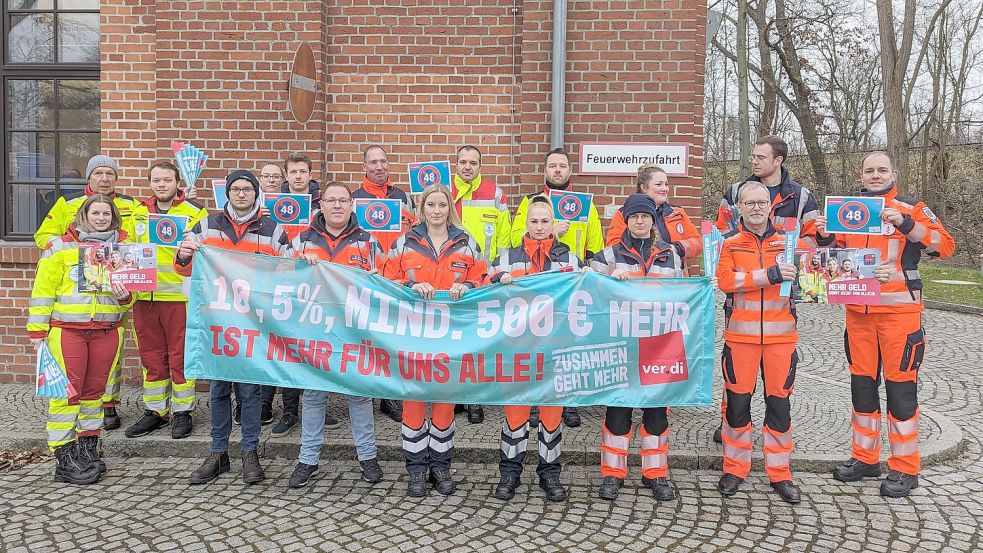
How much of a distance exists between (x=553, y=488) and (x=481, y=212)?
2.43 metres

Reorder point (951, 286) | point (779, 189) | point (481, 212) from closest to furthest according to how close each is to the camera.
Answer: point (779, 189) → point (481, 212) → point (951, 286)

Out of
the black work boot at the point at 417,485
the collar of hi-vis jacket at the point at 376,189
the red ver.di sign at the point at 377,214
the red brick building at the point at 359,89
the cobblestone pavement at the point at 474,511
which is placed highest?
the red brick building at the point at 359,89

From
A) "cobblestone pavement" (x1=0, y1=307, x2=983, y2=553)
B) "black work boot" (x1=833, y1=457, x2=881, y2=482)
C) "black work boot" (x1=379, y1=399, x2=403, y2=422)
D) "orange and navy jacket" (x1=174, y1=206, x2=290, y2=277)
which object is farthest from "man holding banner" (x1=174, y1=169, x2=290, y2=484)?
"black work boot" (x1=833, y1=457, x2=881, y2=482)

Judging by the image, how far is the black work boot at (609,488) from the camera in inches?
197

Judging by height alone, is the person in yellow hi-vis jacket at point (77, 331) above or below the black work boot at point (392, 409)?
above

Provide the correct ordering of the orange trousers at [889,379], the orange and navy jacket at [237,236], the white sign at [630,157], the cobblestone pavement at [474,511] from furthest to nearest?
the white sign at [630,157], the orange and navy jacket at [237,236], the orange trousers at [889,379], the cobblestone pavement at [474,511]

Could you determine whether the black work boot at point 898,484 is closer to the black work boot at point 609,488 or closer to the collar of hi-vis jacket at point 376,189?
the black work boot at point 609,488

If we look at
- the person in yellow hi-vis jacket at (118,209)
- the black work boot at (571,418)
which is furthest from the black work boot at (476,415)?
the person in yellow hi-vis jacket at (118,209)

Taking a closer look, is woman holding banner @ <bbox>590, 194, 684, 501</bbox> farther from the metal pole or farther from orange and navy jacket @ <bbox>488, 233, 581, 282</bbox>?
the metal pole

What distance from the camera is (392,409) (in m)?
6.72

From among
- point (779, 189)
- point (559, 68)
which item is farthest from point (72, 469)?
point (779, 189)

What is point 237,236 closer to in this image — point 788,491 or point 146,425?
point 146,425

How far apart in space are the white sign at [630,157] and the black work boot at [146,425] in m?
4.31

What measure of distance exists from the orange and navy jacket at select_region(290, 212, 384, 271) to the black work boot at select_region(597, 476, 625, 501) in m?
2.18
